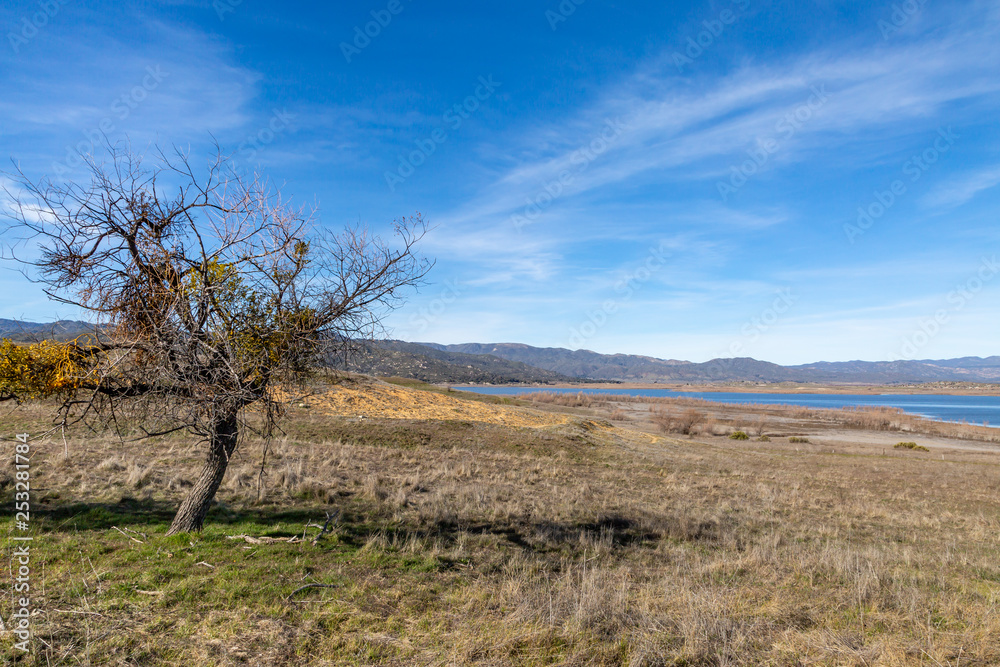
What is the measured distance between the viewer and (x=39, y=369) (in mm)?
6449

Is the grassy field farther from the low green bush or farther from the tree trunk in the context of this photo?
the low green bush

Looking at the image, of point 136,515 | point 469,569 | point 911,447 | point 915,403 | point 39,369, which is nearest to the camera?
point 39,369

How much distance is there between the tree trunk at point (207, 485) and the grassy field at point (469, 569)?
381 mm

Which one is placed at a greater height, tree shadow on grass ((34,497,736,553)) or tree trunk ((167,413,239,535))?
tree trunk ((167,413,239,535))

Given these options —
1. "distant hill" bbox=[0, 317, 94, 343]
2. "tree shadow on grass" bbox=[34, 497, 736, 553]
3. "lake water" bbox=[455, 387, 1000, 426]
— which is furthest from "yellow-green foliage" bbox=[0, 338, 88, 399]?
"lake water" bbox=[455, 387, 1000, 426]

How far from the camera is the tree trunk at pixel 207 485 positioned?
7711 mm

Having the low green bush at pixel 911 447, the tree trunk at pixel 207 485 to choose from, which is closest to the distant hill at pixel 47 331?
the tree trunk at pixel 207 485

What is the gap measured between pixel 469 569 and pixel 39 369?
6.68 meters

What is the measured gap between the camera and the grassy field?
16.9ft

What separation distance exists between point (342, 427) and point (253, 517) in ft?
41.5

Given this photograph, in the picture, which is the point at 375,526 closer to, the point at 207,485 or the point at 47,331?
the point at 207,485

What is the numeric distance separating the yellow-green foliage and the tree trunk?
2030mm

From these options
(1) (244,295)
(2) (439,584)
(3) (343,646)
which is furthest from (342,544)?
(1) (244,295)

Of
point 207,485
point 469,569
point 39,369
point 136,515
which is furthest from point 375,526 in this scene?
point 39,369
